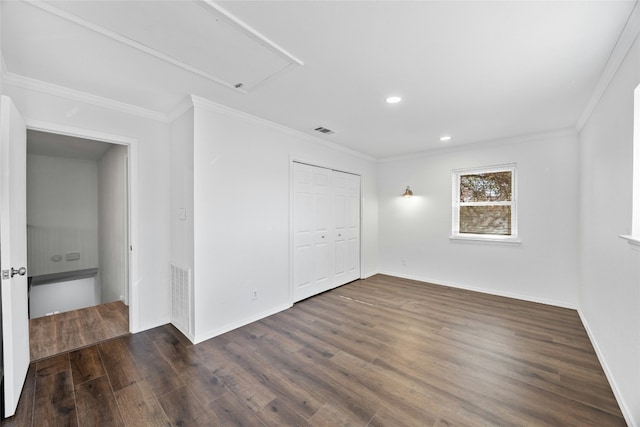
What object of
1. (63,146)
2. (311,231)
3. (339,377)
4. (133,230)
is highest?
(63,146)

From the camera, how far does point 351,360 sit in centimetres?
234

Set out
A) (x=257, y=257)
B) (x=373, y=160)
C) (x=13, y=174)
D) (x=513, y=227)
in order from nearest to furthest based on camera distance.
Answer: (x=13, y=174) < (x=257, y=257) < (x=513, y=227) < (x=373, y=160)

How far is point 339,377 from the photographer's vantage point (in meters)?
2.10

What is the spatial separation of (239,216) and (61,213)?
4.58 meters

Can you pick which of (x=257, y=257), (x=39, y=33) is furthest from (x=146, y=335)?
(x=39, y=33)

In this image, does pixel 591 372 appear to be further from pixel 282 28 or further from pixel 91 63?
pixel 91 63

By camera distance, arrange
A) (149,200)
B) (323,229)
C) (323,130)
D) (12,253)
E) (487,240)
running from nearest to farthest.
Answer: (12,253) → (149,200) → (323,130) → (487,240) → (323,229)

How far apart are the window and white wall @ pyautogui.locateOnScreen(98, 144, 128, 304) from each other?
5095 millimetres

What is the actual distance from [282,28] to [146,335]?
3.19 m

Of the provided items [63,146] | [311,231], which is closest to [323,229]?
[311,231]

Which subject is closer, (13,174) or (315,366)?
(13,174)

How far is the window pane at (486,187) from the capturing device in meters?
4.16

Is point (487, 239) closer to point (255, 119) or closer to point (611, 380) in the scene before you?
point (611, 380)

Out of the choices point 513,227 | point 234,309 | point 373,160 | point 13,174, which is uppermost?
point 373,160
